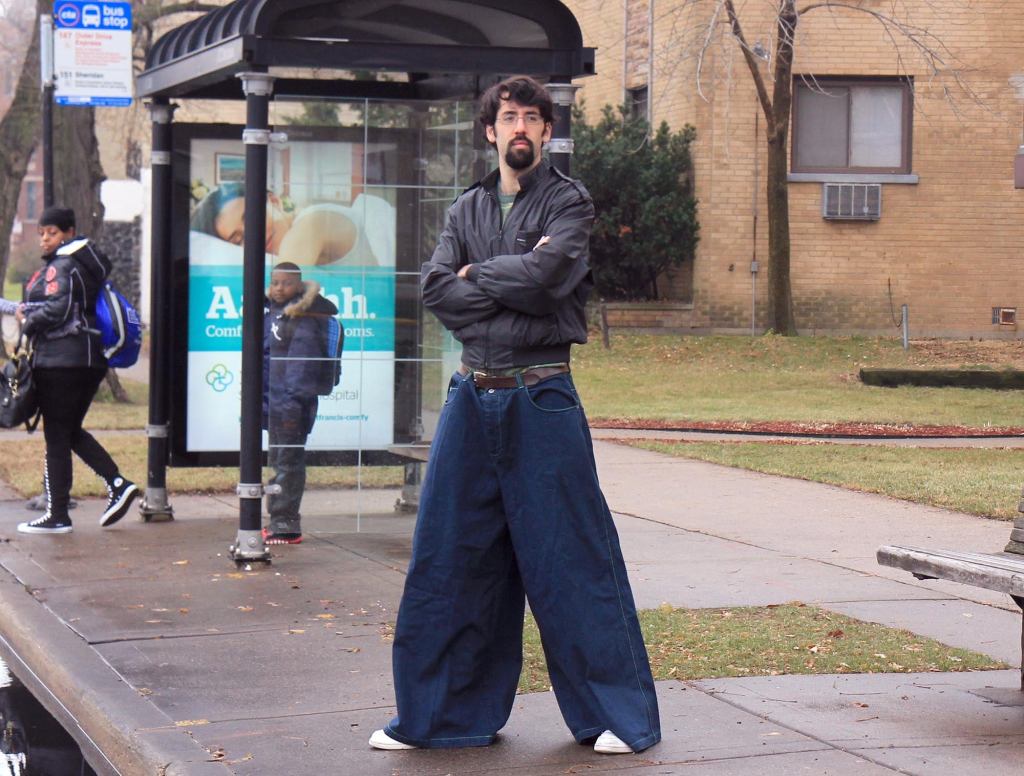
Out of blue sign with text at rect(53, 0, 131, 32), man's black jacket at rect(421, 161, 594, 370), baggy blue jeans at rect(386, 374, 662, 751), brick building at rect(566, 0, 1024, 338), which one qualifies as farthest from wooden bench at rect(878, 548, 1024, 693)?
brick building at rect(566, 0, 1024, 338)

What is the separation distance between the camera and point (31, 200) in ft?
283

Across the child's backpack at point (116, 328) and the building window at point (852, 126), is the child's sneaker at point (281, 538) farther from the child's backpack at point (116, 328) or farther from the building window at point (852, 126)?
the building window at point (852, 126)

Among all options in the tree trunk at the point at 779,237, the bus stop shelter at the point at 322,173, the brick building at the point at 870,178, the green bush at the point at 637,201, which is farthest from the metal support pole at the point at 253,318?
the brick building at the point at 870,178

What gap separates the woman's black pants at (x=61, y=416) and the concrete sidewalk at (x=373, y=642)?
0.98 ft

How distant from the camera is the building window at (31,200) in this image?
8440cm

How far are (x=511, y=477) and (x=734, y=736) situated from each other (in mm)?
1135

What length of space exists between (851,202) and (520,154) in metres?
21.8

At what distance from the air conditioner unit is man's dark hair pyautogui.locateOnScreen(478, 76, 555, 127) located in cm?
2161

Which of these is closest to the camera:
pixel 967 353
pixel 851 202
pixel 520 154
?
pixel 520 154

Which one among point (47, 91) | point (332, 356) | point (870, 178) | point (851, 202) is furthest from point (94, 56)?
point (870, 178)

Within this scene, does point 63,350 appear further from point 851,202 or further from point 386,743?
point 851,202

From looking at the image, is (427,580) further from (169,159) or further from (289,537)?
(169,159)

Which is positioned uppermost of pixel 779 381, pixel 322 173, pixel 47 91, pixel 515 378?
pixel 47 91

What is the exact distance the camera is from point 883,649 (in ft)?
20.7
